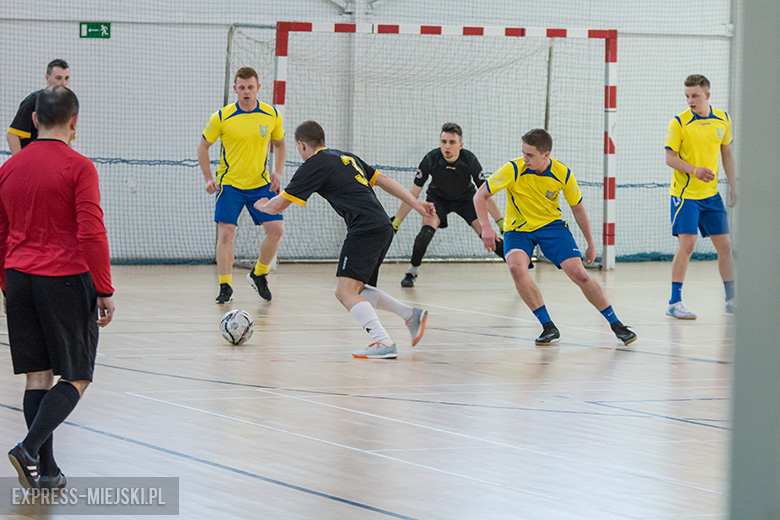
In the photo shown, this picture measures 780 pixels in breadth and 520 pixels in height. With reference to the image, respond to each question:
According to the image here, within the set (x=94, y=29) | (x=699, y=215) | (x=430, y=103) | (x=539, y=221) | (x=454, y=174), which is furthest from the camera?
(x=430, y=103)

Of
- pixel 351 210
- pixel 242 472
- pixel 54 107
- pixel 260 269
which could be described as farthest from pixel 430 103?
pixel 54 107

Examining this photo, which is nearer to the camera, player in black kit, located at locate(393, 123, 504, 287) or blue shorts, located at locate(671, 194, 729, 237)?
blue shorts, located at locate(671, 194, 729, 237)

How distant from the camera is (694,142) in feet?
30.3

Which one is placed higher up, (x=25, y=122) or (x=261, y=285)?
(x=25, y=122)

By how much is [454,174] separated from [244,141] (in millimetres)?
2819

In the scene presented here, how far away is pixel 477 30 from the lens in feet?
43.2

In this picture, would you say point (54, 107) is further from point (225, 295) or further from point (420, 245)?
point (420, 245)

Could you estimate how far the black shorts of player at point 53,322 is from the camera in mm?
3777

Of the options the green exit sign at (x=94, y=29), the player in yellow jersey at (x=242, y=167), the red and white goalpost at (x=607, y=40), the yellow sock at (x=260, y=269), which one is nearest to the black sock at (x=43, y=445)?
the player in yellow jersey at (x=242, y=167)

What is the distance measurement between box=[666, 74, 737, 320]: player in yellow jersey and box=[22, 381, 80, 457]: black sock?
6357mm

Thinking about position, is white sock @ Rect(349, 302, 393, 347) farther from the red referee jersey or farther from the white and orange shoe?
the red referee jersey

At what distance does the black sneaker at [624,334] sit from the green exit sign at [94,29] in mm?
8638

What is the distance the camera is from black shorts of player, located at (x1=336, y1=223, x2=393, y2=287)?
6.94m

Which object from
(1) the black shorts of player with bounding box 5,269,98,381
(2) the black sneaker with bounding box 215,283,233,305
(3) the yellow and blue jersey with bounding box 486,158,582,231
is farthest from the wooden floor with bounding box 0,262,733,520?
(3) the yellow and blue jersey with bounding box 486,158,582,231
